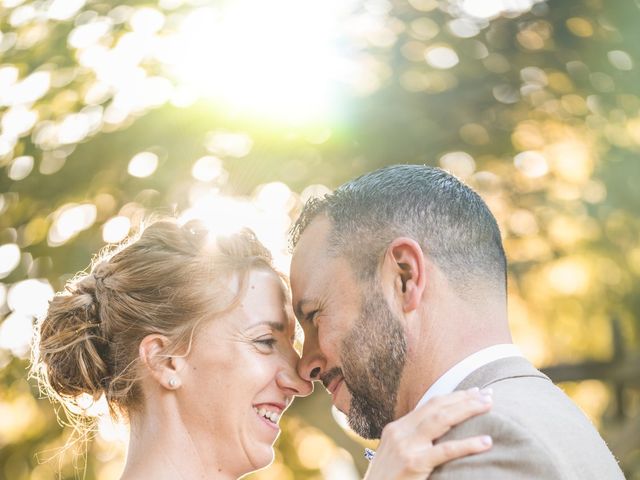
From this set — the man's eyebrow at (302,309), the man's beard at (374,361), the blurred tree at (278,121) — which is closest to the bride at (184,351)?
the man's eyebrow at (302,309)

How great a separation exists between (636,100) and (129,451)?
422 centimetres

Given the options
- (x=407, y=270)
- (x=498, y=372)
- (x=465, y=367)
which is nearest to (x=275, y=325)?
(x=407, y=270)

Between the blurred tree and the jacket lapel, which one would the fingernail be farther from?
the blurred tree

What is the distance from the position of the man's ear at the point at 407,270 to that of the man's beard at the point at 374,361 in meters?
0.07

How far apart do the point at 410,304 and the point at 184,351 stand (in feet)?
3.13

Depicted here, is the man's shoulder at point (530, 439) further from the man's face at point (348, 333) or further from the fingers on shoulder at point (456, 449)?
the man's face at point (348, 333)

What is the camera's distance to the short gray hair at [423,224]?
126 inches

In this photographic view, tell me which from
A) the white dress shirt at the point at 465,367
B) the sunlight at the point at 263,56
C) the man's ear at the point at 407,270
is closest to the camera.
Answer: the white dress shirt at the point at 465,367

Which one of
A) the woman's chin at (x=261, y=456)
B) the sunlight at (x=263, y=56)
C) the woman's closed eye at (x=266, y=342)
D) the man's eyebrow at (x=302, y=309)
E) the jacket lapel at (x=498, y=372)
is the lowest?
the sunlight at (x=263, y=56)

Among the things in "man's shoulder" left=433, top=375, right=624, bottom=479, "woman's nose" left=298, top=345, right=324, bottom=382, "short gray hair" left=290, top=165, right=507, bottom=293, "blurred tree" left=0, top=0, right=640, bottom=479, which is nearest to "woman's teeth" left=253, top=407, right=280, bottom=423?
"woman's nose" left=298, top=345, right=324, bottom=382

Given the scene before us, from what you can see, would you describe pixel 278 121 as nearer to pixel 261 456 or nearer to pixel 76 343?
pixel 76 343

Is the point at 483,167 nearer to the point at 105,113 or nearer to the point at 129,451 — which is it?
the point at 105,113

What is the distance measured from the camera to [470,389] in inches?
111

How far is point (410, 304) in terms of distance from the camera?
10.2 ft
